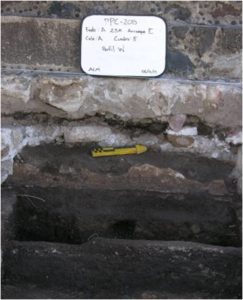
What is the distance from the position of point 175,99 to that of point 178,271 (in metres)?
0.73

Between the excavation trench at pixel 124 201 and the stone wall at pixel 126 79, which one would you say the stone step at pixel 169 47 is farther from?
the excavation trench at pixel 124 201

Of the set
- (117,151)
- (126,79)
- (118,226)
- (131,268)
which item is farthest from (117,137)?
(131,268)

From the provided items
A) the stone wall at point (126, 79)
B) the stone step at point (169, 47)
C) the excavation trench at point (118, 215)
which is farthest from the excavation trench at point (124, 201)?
the stone step at point (169, 47)

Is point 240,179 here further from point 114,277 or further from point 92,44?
point 92,44

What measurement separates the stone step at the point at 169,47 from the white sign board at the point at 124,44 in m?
0.04

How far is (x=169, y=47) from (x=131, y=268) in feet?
3.06

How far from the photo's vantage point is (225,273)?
80.0 inches

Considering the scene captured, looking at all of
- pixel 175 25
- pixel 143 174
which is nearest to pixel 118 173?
pixel 143 174

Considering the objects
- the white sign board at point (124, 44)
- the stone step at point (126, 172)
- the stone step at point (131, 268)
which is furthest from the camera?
the stone step at point (126, 172)

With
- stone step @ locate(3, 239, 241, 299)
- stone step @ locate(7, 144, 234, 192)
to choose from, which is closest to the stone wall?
stone step @ locate(7, 144, 234, 192)

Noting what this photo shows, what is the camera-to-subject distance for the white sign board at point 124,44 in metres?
2.19

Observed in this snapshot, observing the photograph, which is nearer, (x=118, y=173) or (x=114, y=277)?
(x=114, y=277)

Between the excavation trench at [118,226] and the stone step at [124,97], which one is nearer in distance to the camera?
the excavation trench at [118,226]

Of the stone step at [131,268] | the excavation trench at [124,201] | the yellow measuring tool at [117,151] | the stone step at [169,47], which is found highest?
the stone step at [169,47]
